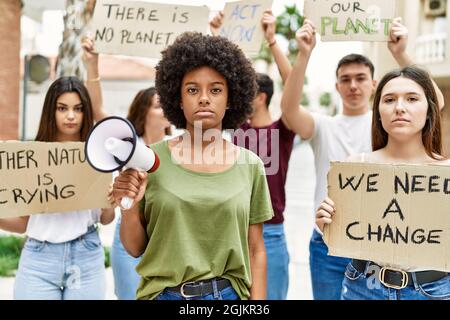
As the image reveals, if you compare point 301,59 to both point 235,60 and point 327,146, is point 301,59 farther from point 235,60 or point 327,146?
point 235,60

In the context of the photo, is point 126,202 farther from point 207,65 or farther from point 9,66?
point 9,66

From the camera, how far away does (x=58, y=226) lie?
251 centimetres

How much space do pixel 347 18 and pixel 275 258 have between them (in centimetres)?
157

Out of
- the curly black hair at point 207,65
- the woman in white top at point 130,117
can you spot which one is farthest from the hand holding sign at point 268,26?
the curly black hair at point 207,65

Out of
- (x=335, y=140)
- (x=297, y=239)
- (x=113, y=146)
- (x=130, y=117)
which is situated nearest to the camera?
(x=113, y=146)

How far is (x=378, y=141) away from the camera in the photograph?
2.21 metres

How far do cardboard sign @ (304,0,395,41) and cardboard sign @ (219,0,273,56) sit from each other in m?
0.33

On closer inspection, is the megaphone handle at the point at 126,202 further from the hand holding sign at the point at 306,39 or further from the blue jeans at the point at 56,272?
the hand holding sign at the point at 306,39

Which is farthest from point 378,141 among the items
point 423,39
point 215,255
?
point 423,39

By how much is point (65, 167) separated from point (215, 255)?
104 centimetres

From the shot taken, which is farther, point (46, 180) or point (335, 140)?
point (335, 140)

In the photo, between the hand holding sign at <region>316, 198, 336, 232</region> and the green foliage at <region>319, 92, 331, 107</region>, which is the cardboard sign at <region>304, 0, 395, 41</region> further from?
the green foliage at <region>319, 92, 331, 107</region>

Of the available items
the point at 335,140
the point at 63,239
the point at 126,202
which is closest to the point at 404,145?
the point at 335,140
